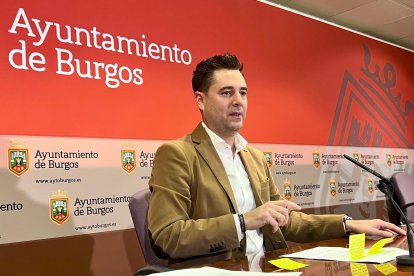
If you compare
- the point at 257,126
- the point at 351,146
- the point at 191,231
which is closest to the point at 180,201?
the point at 191,231

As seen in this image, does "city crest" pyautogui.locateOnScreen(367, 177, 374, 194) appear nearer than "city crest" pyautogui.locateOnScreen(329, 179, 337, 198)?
No

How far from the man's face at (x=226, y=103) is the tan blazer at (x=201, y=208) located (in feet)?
0.33

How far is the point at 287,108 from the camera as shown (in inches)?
171

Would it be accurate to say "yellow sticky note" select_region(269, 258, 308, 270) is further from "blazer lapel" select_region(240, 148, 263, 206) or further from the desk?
"blazer lapel" select_region(240, 148, 263, 206)

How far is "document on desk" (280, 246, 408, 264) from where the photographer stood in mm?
1299

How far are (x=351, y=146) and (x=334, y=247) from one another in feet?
11.9

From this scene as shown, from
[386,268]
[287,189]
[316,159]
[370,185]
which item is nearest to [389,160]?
[370,185]

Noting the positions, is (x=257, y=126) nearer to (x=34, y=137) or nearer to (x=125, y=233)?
(x=125, y=233)

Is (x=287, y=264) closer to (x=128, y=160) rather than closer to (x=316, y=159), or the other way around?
(x=128, y=160)

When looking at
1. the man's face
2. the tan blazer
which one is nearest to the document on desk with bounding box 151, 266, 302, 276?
the tan blazer

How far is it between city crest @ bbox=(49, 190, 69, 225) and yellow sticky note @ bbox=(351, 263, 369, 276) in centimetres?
204

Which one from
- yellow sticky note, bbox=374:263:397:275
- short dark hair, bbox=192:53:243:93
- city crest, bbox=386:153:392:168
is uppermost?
short dark hair, bbox=192:53:243:93

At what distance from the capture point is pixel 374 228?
176cm

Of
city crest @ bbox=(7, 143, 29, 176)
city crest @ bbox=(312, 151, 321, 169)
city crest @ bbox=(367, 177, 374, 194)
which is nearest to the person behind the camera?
city crest @ bbox=(7, 143, 29, 176)
